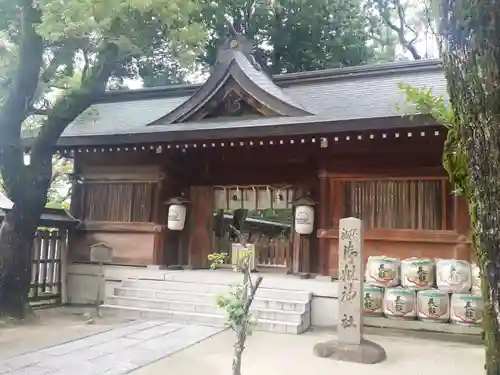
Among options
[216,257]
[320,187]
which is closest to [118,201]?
[320,187]

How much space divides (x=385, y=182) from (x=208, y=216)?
11.9 ft

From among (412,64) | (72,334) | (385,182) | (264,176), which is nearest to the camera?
(72,334)

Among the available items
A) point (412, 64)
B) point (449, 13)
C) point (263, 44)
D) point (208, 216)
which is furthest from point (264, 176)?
point (263, 44)

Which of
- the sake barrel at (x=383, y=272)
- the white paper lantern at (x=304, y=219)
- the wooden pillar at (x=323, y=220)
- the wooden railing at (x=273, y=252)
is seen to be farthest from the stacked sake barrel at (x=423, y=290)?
the wooden railing at (x=273, y=252)

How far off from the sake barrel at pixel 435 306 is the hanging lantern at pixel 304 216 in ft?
7.18

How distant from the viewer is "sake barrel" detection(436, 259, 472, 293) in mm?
6570

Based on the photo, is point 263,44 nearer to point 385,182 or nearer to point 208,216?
point 208,216

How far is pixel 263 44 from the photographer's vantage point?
18.5 meters

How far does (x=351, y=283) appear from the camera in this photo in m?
5.64

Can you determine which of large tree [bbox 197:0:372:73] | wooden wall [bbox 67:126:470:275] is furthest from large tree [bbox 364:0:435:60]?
wooden wall [bbox 67:126:470:275]

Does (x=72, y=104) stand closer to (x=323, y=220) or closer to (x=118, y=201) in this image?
(x=118, y=201)

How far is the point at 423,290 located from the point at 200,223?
4.51m

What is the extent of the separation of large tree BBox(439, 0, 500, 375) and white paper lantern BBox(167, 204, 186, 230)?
702 cm

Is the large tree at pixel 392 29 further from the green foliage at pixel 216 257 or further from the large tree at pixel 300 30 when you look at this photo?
the green foliage at pixel 216 257
